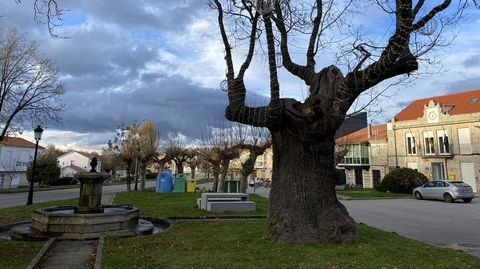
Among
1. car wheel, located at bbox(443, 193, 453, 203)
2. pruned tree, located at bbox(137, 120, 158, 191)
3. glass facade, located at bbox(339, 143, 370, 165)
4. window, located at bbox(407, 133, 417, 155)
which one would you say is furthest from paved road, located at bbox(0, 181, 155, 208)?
glass facade, located at bbox(339, 143, 370, 165)

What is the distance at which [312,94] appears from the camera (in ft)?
29.6

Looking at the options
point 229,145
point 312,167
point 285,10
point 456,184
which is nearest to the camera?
point 312,167

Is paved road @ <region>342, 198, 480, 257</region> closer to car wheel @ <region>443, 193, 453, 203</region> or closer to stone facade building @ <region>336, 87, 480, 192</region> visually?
car wheel @ <region>443, 193, 453, 203</region>

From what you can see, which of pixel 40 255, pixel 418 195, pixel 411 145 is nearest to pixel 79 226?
pixel 40 255

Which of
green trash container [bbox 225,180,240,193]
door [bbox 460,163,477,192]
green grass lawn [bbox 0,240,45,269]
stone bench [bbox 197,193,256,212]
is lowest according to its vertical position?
green grass lawn [bbox 0,240,45,269]

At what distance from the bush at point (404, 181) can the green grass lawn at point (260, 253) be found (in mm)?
26746

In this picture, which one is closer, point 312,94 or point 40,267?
A: point 40,267

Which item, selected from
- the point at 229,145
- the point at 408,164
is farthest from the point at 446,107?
the point at 229,145

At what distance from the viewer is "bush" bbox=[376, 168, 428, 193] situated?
34062 millimetres

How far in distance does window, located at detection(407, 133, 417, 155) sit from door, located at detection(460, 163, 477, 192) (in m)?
5.86

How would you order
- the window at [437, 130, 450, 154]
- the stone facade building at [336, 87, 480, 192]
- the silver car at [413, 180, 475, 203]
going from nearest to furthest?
the silver car at [413, 180, 475, 203] → the stone facade building at [336, 87, 480, 192] → the window at [437, 130, 450, 154]

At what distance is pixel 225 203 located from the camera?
53.0ft

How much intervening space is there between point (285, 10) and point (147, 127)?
39.4m

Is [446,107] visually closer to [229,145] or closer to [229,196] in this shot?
[229,145]
